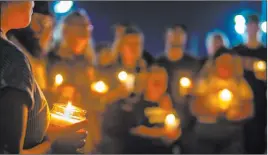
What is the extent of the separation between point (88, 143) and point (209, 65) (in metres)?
0.59

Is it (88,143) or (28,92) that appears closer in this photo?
(28,92)

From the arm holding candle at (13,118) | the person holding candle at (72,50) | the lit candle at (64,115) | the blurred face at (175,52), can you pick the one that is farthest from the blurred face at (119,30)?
the arm holding candle at (13,118)

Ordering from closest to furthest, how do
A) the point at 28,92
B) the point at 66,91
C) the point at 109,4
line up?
1. the point at 28,92
2. the point at 66,91
3. the point at 109,4

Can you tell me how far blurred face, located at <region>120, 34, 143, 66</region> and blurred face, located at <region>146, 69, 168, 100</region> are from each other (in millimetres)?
98

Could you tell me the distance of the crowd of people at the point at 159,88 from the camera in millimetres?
1352

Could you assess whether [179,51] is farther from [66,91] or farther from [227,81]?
[66,91]

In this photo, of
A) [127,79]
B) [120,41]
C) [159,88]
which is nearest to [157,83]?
[159,88]

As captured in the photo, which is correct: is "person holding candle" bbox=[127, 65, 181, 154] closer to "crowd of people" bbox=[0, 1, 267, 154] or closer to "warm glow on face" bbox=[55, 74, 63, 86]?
"crowd of people" bbox=[0, 1, 267, 154]

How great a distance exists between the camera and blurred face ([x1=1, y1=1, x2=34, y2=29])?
879mm

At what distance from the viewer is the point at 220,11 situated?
1.45 m

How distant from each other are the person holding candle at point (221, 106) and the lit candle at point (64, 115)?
0.61 meters

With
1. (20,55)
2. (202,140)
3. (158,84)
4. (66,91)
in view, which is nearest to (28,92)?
(20,55)

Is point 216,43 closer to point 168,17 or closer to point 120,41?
point 168,17

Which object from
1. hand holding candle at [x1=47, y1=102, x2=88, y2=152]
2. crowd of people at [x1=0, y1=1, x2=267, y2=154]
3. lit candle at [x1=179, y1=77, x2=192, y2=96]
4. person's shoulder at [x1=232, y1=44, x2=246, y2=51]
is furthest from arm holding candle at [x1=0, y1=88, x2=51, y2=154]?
person's shoulder at [x1=232, y1=44, x2=246, y2=51]
